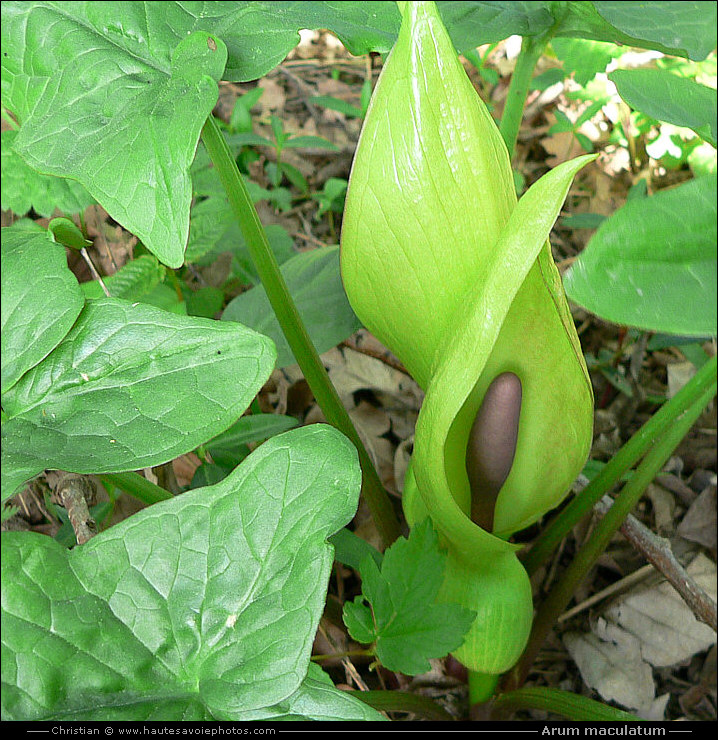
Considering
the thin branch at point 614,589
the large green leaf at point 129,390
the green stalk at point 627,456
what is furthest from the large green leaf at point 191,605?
the thin branch at point 614,589

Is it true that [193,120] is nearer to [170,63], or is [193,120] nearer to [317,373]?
[170,63]

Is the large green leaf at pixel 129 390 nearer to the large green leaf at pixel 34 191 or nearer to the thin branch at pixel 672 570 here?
the large green leaf at pixel 34 191

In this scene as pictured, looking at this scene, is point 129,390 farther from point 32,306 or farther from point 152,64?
point 152,64

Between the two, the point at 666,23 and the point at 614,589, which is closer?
the point at 666,23

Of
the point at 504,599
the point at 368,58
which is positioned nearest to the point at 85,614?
the point at 504,599

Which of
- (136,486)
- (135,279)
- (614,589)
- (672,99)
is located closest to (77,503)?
(136,486)

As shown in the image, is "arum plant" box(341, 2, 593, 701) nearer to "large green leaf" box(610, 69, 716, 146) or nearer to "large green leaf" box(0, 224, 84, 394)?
"large green leaf" box(610, 69, 716, 146)
